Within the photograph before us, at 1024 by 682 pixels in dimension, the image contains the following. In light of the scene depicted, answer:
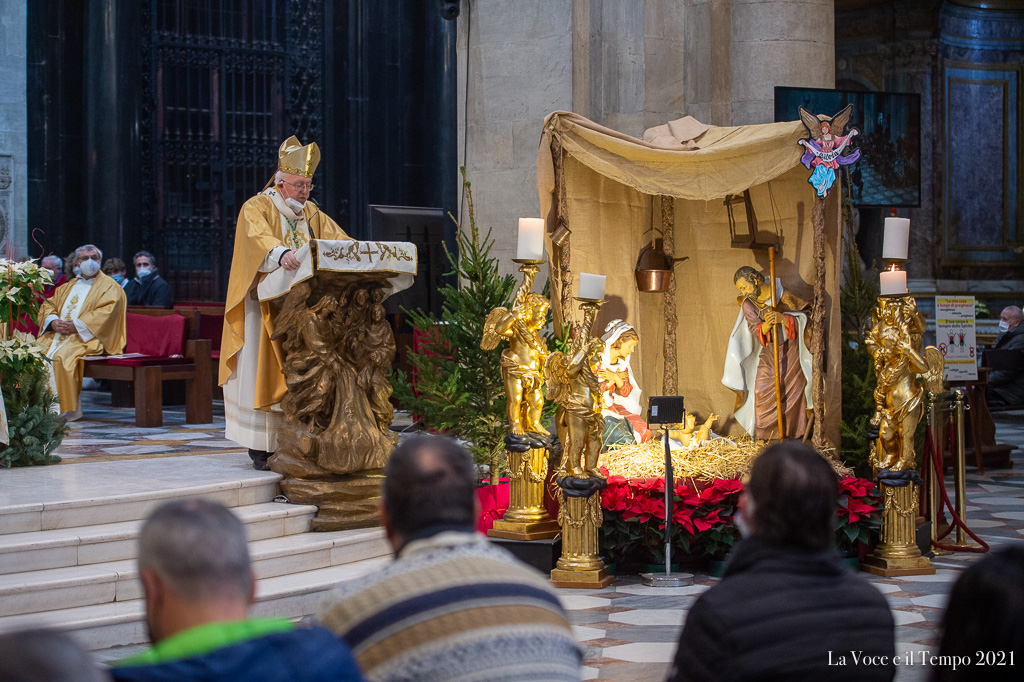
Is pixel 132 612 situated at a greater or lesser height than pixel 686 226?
lesser

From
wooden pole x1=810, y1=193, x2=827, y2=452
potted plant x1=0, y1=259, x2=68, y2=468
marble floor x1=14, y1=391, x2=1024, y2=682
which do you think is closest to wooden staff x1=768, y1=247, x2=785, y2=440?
wooden pole x1=810, y1=193, x2=827, y2=452

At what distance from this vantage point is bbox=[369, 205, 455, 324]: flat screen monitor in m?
10.2

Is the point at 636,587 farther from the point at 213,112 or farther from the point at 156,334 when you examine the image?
the point at 213,112

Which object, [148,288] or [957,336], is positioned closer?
[957,336]

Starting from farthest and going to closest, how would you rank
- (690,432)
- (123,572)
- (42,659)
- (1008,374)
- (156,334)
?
1. (1008,374)
2. (156,334)
3. (690,432)
4. (123,572)
5. (42,659)

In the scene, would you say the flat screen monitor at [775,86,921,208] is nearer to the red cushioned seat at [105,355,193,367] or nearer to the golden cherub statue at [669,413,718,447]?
the golden cherub statue at [669,413,718,447]

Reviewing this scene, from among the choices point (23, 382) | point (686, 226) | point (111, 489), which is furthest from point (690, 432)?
point (23, 382)

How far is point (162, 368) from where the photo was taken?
33.3 ft

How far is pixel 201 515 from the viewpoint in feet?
6.29

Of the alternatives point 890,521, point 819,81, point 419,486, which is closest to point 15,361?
point 890,521

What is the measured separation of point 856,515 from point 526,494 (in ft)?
6.05

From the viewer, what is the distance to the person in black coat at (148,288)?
42.3ft

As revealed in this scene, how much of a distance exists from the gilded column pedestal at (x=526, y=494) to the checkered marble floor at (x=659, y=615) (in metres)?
0.52

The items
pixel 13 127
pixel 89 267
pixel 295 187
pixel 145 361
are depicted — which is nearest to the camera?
pixel 295 187
